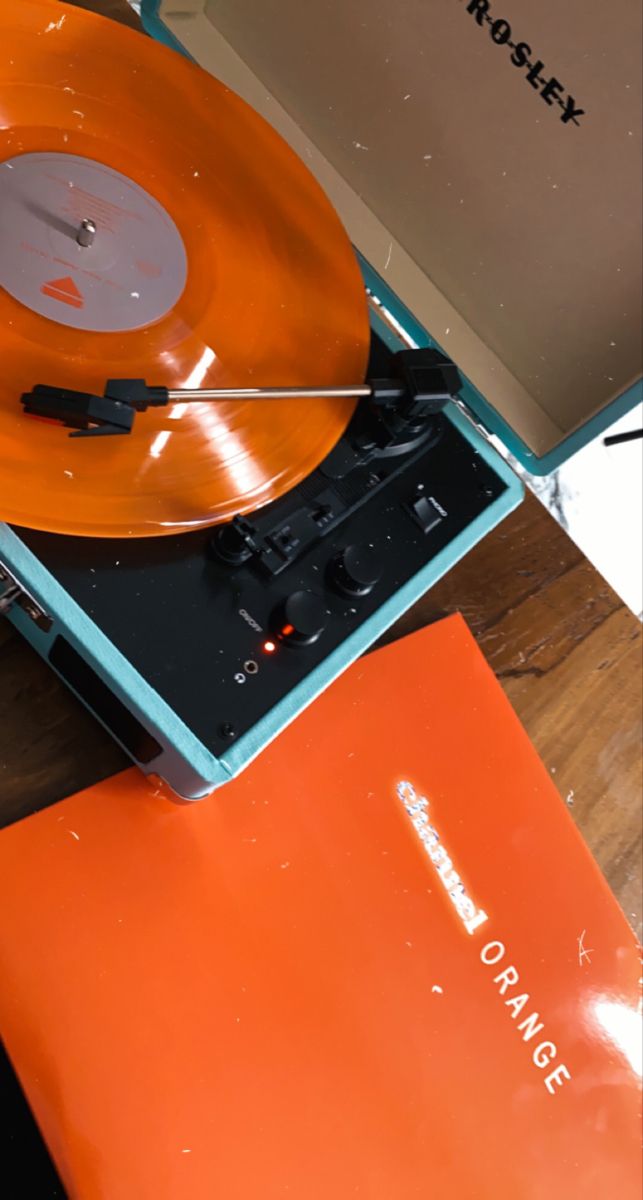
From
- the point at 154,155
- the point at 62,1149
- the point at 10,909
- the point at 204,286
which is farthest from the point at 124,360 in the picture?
the point at 62,1149

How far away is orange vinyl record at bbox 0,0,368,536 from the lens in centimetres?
66

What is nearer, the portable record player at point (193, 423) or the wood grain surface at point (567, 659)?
the portable record player at point (193, 423)

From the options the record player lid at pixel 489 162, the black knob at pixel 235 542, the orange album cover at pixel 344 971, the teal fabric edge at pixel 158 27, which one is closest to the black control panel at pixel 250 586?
the black knob at pixel 235 542

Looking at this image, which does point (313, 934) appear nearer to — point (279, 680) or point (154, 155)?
point (279, 680)

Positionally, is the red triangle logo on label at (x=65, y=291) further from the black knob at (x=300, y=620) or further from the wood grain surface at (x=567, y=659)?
the wood grain surface at (x=567, y=659)

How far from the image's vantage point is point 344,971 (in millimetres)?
766

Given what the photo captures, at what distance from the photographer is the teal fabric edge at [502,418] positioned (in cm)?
86

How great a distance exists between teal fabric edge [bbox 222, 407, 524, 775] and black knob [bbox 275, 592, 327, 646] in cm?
3

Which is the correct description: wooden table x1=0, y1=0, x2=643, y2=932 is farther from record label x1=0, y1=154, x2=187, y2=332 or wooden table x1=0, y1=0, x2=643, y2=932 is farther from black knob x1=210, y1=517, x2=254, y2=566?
record label x1=0, y1=154, x2=187, y2=332

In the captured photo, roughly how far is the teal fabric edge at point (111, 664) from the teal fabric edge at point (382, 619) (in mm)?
24

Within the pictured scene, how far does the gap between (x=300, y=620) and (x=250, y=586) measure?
0.16 ft

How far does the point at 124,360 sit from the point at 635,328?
18.5 inches

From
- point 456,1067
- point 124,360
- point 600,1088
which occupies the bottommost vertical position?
point 600,1088

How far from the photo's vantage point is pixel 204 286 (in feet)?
2.56
